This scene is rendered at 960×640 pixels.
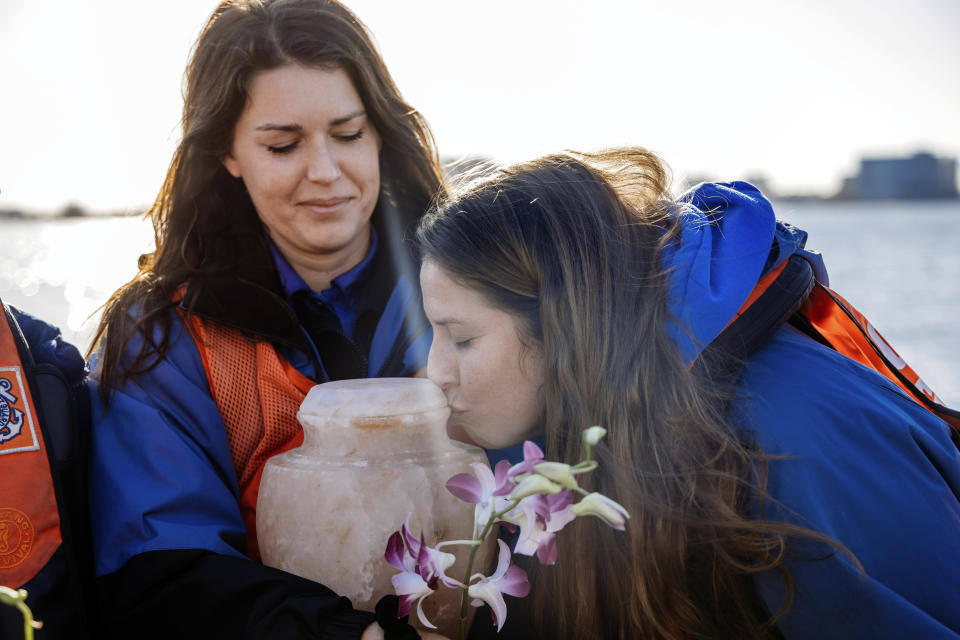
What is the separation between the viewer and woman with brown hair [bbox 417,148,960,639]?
176 centimetres

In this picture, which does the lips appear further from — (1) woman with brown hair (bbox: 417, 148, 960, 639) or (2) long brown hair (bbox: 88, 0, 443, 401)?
(1) woman with brown hair (bbox: 417, 148, 960, 639)

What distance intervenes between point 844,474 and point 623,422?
0.45m

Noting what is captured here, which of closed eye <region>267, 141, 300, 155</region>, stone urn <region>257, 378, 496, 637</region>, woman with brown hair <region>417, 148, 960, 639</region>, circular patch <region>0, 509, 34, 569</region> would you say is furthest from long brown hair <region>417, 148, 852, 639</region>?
circular patch <region>0, 509, 34, 569</region>

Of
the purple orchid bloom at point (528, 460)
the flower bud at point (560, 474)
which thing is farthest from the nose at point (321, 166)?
the flower bud at point (560, 474)

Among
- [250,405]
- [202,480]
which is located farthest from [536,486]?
[250,405]

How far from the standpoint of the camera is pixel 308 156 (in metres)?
2.67

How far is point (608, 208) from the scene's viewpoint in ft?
6.68

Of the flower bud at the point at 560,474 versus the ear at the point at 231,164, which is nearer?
the flower bud at the point at 560,474

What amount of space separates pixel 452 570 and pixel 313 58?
1588mm

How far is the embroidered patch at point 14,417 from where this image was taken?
6.54ft

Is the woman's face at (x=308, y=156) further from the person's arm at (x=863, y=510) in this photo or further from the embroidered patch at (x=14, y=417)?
the person's arm at (x=863, y=510)

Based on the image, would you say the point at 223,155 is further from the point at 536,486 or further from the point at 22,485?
the point at 536,486

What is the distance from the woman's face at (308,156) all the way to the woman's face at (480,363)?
2.53ft

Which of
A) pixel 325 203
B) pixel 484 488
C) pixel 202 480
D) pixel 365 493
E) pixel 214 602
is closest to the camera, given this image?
pixel 484 488
